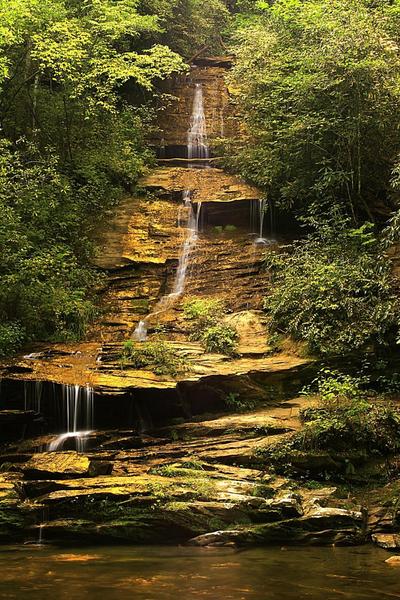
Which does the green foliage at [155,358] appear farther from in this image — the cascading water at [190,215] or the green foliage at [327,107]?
the green foliage at [327,107]

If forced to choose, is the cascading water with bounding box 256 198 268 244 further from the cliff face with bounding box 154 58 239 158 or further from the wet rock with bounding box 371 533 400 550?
the wet rock with bounding box 371 533 400 550

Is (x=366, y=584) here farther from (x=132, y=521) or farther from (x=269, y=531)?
(x=132, y=521)

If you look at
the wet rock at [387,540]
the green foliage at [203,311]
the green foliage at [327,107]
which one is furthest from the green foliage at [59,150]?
the wet rock at [387,540]

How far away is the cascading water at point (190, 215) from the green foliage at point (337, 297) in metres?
3.27

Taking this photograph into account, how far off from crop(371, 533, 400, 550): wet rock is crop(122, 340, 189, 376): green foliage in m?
5.08

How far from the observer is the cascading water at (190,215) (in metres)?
16.0

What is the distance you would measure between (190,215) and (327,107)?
230 inches

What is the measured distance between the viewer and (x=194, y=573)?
20.3ft

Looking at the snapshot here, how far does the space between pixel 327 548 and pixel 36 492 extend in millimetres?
4460

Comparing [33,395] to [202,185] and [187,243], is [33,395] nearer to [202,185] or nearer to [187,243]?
[187,243]

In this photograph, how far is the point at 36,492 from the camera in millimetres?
8656

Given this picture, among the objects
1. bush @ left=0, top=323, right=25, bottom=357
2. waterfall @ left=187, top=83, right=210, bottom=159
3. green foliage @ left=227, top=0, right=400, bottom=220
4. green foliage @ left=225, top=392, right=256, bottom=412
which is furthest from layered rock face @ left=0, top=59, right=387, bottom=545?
waterfall @ left=187, top=83, right=210, bottom=159

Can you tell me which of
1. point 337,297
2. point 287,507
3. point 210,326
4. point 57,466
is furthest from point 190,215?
point 287,507

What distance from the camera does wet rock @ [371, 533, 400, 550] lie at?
7.55m
